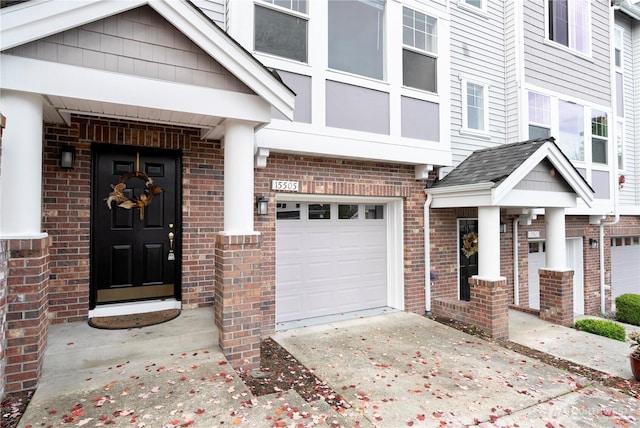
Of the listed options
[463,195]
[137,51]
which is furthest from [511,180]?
[137,51]

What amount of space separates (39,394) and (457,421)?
3.73m

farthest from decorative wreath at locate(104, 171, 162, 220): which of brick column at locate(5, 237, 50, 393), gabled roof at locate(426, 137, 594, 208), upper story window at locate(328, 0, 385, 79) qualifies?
gabled roof at locate(426, 137, 594, 208)

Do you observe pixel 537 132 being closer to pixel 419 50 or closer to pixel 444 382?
pixel 419 50

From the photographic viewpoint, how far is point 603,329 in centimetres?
645

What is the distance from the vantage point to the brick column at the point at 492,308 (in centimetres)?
586

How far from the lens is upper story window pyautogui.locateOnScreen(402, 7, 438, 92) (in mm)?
6617

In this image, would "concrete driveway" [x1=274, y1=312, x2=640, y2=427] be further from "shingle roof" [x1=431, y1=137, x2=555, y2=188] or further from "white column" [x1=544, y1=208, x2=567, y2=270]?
"white column" [x1=544, y1=208, x2=567, y2=270]

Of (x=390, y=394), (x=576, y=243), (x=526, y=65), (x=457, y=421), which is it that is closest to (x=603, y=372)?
(x=457, y=421)

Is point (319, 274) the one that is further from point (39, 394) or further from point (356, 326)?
point (39, 394)

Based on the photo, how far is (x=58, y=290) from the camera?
4203 mm

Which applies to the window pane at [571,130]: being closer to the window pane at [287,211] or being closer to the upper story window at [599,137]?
the upper story window at [599,137]

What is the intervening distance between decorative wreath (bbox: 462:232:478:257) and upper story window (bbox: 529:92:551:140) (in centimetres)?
306

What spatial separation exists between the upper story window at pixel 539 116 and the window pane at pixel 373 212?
14.7 ft

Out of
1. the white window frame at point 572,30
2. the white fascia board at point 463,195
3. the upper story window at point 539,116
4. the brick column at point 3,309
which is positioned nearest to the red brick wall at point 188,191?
the white fascia board at point 463,195
